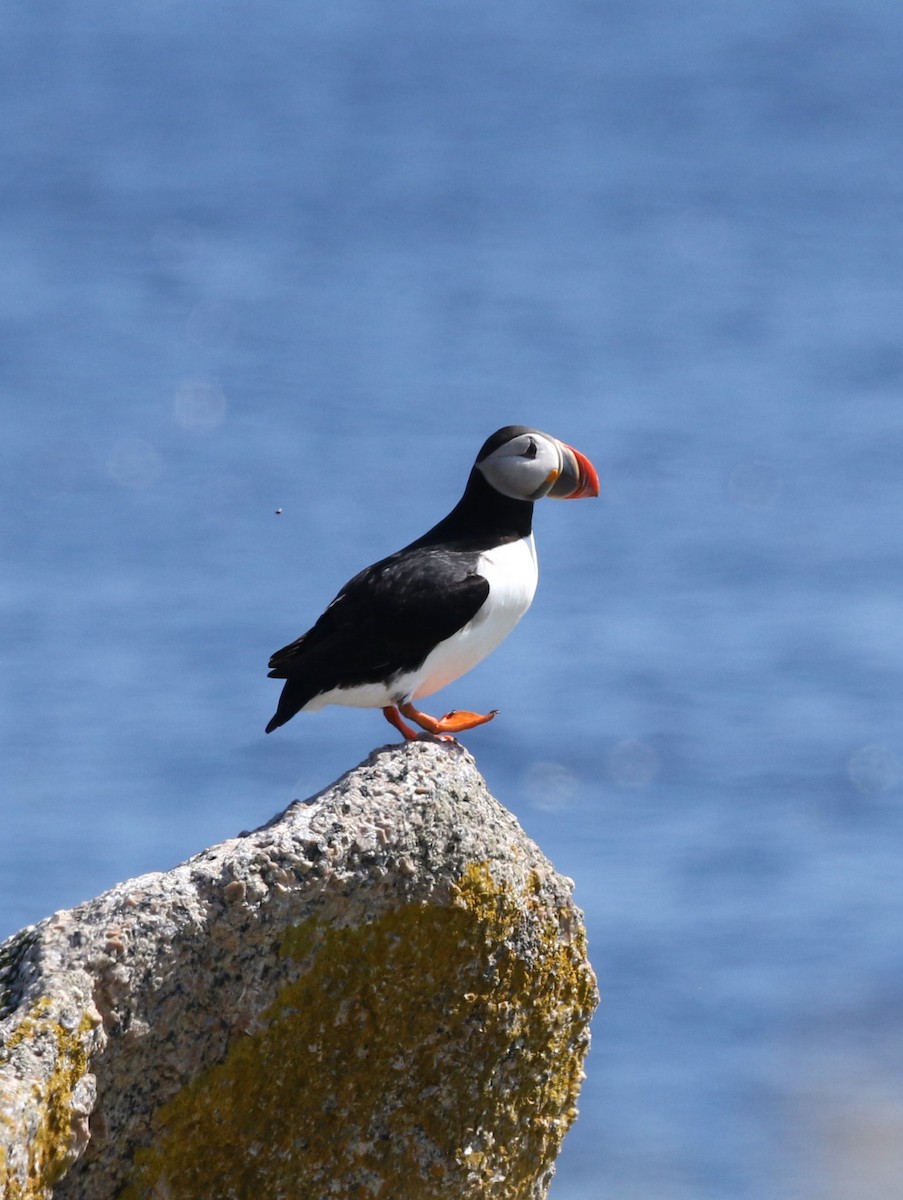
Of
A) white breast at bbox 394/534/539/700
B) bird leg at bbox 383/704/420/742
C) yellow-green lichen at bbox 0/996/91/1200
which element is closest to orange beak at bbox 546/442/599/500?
white breast at bbox 394/534/539/700

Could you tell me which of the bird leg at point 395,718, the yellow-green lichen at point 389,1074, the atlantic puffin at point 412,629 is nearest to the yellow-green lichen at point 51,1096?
the yellow-green lichen at point 389,1074

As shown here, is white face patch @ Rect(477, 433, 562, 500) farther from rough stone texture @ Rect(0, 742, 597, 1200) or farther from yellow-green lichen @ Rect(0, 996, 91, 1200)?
yellow-green lichen @ Rect(0, 996, 91, 1200)

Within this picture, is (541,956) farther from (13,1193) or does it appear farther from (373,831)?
(13,1193)

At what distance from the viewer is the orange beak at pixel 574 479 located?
971 centimetres

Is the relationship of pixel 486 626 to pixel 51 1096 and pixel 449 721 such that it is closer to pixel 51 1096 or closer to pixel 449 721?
pixel 449 721

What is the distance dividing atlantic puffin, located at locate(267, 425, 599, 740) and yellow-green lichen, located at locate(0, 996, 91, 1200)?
3.14 meters

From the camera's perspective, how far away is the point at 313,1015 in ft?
19.6

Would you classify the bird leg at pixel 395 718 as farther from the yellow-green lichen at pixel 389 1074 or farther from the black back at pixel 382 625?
the yellow-green lichen at pixel 389 1074

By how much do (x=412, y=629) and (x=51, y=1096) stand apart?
3848 mm

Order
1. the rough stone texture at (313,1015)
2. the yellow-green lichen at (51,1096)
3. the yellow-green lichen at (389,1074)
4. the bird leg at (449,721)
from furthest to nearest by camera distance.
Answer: the bird leg at (449,721) → the yellow-green lichen at (389,1074) → the rough stone texture at (313,1015) → the yellow-green lichen at (51,1096)

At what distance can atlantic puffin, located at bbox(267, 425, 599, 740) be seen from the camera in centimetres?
883

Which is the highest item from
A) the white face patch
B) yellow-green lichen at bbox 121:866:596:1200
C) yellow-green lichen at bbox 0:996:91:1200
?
the white face patch

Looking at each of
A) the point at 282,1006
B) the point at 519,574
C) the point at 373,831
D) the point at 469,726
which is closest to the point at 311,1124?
the point at 282,1006

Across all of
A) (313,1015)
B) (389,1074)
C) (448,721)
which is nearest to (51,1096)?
(313,1015)
